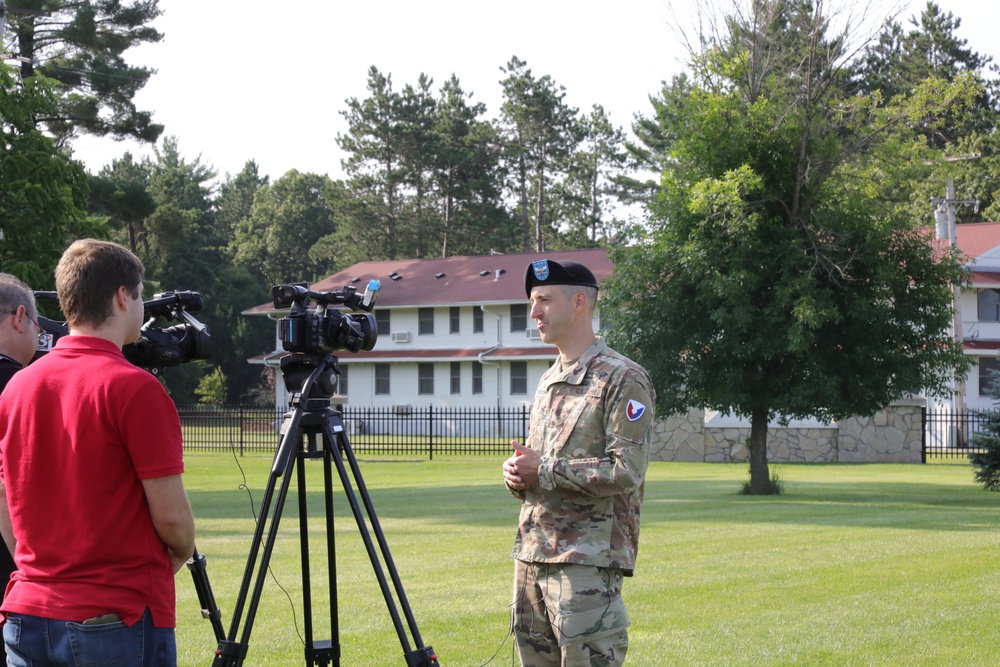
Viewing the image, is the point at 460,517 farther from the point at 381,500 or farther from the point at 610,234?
the point at 610,234

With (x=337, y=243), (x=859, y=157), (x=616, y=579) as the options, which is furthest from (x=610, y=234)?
(x=616, y=579)

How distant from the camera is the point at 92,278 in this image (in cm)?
345

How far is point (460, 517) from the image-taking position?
53.0ft

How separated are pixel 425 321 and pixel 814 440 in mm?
22203

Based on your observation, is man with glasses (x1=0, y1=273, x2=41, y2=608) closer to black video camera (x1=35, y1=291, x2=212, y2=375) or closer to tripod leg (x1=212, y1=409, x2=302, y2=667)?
black video camera (x1=35, y1=291, x2=212, y2=375)

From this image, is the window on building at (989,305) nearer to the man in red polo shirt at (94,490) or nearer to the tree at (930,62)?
the tree at (930,62)

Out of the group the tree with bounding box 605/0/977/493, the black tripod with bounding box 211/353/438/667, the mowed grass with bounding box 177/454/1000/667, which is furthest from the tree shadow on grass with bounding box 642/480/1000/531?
the black tripod with bounding box 211/353/438/667

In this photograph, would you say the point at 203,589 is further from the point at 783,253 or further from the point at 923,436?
the point at 923,436

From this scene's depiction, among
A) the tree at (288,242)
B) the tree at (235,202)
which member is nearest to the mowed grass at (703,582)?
the tree at (288,242)

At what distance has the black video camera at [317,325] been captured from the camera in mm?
5281

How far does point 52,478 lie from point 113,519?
0.81 ft

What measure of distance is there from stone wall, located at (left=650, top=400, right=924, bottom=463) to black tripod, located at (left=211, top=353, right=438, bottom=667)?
27.7m

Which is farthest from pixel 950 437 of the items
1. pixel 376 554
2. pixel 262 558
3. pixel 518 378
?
pixel 262 558

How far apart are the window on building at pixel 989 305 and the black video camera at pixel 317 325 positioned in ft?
143
